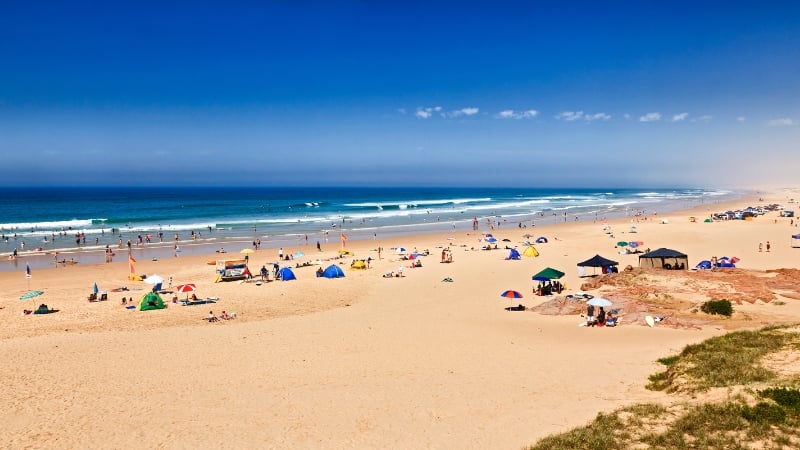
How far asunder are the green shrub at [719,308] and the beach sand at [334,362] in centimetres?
54

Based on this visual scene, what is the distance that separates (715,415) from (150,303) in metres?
18.8

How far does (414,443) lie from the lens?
28.7 feet

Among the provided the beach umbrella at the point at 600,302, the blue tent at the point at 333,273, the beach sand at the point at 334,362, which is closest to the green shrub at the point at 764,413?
the beach sand at the point at 334,362

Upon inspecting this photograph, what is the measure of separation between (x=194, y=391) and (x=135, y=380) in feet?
5.97

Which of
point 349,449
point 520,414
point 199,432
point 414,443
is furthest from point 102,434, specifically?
point 520,414

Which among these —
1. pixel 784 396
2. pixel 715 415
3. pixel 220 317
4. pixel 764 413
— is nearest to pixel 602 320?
pixel 784 396

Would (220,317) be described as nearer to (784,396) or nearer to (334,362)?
(334,362)

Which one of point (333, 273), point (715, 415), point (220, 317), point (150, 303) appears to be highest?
point (715, 415)

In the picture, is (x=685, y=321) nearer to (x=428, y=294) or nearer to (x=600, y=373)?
A: (x=600, y=373)

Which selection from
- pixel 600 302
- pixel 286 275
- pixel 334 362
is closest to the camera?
pixel 334 362

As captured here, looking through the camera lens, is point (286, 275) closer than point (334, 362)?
No

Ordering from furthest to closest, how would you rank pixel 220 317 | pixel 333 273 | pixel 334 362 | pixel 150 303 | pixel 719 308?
1. pixel 333 273
2. pixel 150 303
3. pixel 220 317
4. pixel 719 308
5. pixel 334 362

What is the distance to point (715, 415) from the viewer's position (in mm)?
7414

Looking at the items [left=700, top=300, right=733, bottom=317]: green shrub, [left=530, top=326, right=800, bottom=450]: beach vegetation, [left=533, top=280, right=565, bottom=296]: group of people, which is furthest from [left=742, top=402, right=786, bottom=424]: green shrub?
[left=533, top=280, right=565, bottom=296]: group of people
